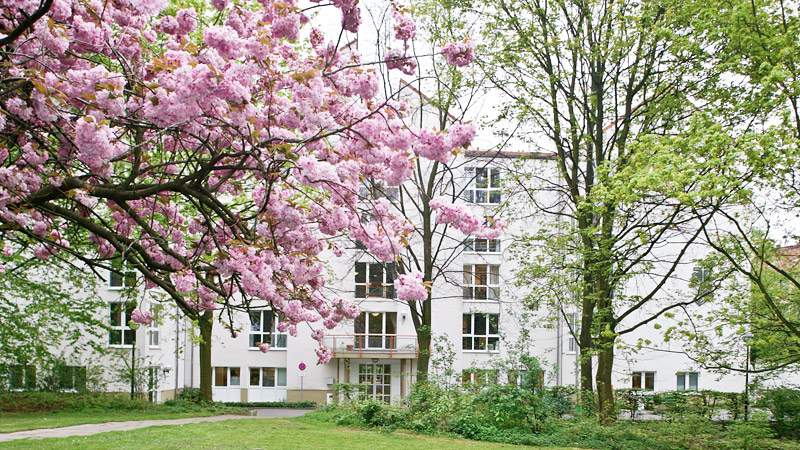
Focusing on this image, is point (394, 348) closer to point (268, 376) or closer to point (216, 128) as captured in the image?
point (268, 376)

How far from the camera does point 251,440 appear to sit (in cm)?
1359

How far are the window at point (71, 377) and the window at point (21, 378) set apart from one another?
822 millimetres

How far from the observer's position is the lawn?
1781cm

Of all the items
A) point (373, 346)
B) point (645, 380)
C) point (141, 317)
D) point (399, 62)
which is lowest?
point (645, 380)

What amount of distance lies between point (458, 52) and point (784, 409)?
15.8m

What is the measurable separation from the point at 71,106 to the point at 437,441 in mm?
10516

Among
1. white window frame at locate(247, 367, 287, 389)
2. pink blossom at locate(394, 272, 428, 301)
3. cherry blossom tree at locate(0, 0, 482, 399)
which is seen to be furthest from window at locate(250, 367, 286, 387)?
pink blossom at locate(394, 272, 428, 301)

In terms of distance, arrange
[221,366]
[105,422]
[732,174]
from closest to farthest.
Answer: [732,174] < [105,422] < [221,366]

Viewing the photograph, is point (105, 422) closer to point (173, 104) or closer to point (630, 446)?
point (630, 446)

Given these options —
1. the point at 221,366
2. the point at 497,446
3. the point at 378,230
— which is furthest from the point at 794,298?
the point at 221,366

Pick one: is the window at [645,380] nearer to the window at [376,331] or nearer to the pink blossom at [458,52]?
the window at [376,331]

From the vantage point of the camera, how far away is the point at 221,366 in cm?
4106

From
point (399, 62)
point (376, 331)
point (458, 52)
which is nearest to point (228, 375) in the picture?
point (376, 331)

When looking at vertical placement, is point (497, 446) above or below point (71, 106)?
below
